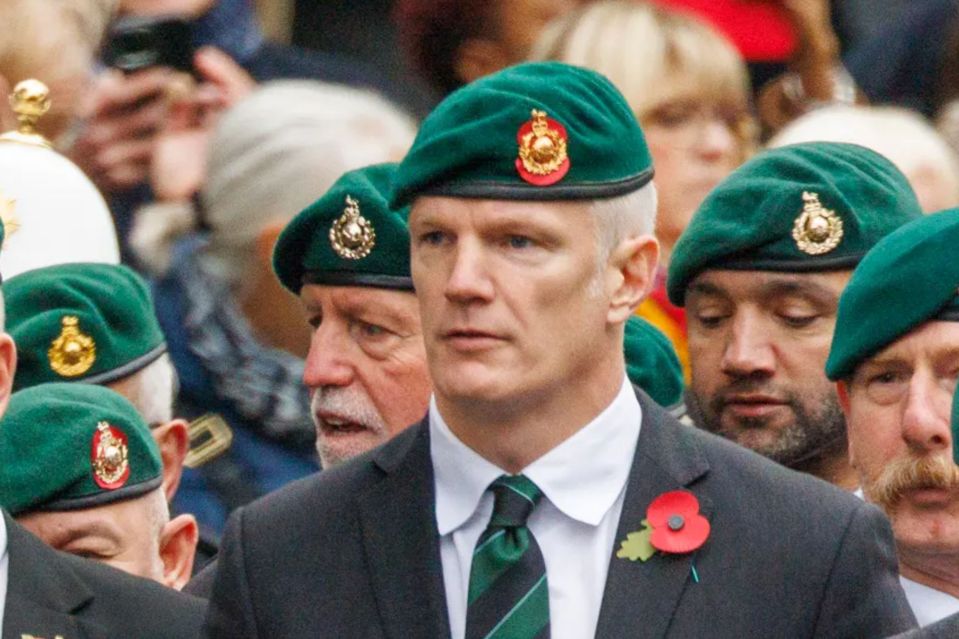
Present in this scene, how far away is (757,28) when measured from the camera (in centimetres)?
951

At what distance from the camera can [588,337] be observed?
4.98 m

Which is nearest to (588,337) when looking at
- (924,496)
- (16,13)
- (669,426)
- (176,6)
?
(669,426)

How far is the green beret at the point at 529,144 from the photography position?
16.3ft

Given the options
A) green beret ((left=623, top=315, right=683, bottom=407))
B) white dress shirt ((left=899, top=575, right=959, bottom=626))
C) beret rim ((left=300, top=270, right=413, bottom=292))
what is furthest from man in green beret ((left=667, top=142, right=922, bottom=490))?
white dress shirt ((left=899, top=575, right=959, bottom=626))

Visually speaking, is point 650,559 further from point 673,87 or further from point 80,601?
point 673,87

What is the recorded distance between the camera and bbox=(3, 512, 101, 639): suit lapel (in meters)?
5.23

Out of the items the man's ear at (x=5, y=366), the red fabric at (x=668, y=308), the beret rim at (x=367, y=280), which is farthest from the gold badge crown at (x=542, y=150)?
the red fabric at (x=668, y=308)

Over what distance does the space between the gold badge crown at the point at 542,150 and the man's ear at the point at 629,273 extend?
197 mm

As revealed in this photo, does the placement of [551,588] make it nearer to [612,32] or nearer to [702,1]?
[612,32]

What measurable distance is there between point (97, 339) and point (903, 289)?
2170 millimetres

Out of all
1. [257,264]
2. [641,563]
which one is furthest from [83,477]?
[257,264]

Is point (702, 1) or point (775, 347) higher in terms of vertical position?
point (775, 347)

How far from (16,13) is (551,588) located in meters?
3.87

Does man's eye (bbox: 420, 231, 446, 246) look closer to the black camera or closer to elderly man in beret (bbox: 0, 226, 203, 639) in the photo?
elderly man in beret (bbox: 0, 226, 203, 639)
